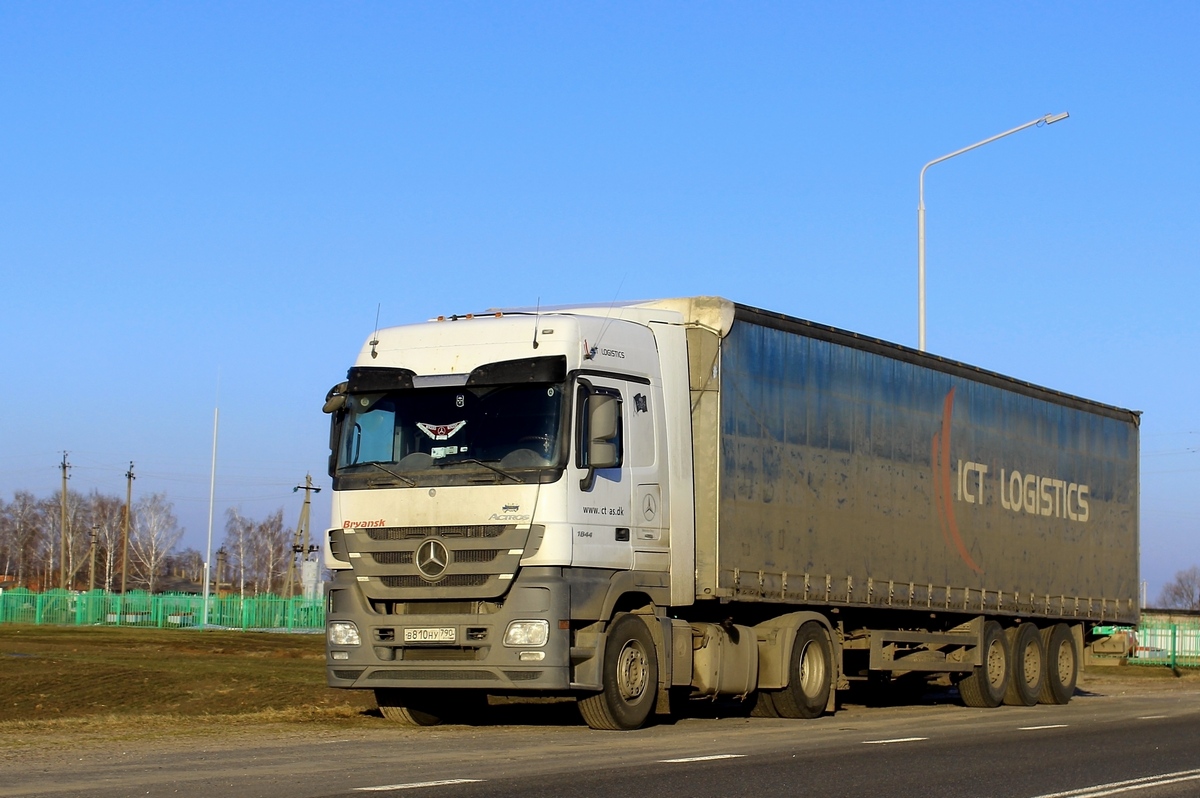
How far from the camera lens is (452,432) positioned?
1378 centimetres

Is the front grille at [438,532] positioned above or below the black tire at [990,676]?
above

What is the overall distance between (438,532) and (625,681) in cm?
227

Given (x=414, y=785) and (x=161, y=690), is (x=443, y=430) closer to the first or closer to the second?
(x=414, y=785)

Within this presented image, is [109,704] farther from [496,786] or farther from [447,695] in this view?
[496,786]

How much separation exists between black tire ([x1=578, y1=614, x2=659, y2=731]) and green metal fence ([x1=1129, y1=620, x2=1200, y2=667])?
34.4 metres

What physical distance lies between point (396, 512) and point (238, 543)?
138m

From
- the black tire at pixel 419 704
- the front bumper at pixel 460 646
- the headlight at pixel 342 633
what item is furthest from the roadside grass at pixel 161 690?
the front bumper at pixel 460 646

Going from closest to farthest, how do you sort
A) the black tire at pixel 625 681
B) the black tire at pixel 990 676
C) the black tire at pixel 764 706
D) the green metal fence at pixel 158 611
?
the black tire at pixel 625 681
the black tire at pixel 764 706
the black tire at pixel 990 676
the green metal fence at pixel 158 611

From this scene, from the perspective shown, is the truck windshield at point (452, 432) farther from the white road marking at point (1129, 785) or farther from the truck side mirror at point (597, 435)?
the white road marking at point (1129, 785)

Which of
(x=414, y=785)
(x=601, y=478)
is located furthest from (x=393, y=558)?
(x=414, y=785)

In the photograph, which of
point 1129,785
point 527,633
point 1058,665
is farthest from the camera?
point 1058,665

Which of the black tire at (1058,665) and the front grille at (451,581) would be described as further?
the black tire at (1058,665)

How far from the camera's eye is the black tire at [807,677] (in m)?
16.6

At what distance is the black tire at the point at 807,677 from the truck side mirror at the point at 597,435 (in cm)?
405
